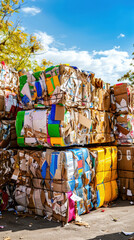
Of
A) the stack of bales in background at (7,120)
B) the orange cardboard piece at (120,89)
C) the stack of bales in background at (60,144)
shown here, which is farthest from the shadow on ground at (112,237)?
the orange cardboard piece at (120,89)

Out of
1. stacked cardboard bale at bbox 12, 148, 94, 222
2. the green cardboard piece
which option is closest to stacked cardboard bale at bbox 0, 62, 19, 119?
stacked cardboard bale at bbox 12, 148, 94, 222

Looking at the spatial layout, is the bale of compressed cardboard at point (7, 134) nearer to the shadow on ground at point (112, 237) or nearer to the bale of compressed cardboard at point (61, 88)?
the bale of compressed cardboard at point (61, 88)

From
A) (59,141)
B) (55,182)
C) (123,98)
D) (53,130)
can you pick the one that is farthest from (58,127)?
(123,98)

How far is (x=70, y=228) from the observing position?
3.32m

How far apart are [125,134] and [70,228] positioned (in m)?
2.55

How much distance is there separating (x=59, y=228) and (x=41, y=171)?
0.94 meters

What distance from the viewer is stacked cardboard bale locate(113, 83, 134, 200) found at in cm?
493

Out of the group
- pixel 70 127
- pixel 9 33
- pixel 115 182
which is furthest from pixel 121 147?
pixel 9 33

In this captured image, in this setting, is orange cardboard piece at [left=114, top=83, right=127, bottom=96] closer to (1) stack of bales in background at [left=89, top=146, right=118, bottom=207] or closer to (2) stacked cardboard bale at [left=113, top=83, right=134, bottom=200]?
(2) stacked cardboard bale at [left=113, top=83, right=134, bottom=200]

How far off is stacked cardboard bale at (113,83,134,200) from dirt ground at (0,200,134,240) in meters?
0.96

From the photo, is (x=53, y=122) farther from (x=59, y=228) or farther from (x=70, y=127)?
(x=59, y=228)

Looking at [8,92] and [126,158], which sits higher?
[8,92]

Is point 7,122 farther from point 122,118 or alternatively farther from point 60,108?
point 122,118

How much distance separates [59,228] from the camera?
10.9ft
